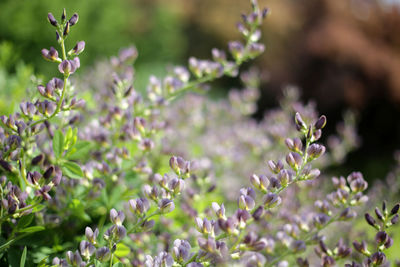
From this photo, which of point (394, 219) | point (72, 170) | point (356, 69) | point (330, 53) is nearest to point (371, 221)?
point (394, 219)

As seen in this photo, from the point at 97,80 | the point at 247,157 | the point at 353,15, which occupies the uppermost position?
the point at 353,15

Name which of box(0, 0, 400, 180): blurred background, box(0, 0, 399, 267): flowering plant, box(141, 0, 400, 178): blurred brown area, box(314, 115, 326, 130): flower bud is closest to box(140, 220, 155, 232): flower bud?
box(0, 0, 399, 267): flowering plant

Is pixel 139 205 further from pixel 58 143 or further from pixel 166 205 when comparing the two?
pixel 58 143

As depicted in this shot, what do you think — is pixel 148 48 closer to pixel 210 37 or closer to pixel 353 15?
pixel 210 37

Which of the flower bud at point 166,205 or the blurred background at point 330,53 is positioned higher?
the blurred background at point 330,53

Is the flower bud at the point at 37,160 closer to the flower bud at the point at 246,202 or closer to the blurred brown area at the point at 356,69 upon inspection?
the flower bud at the point at 246,202

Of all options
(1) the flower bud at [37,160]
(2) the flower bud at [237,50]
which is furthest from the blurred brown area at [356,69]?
(1) the flower bud at [37,160]

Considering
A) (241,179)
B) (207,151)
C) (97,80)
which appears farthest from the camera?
(97,80)

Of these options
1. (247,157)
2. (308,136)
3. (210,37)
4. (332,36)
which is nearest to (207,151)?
(247,157)
